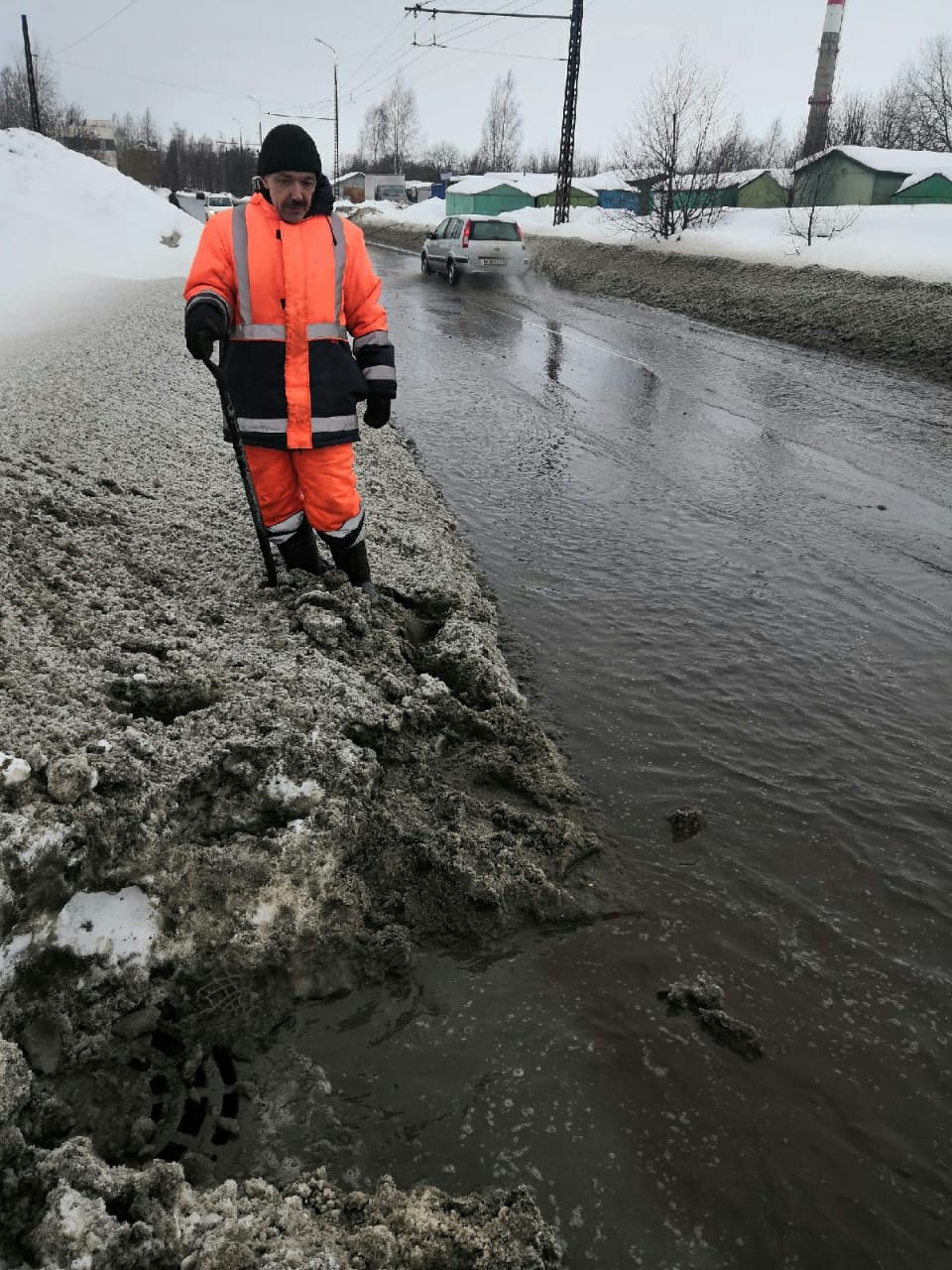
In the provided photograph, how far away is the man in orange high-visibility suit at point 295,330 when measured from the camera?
3.34 m

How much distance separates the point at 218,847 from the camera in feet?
8.13

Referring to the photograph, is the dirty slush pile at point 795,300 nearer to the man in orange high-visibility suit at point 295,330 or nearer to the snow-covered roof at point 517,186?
the man in orange high-visibility suit at point 295,330

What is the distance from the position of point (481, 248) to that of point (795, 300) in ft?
26.0

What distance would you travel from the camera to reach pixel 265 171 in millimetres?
Answer: 3338

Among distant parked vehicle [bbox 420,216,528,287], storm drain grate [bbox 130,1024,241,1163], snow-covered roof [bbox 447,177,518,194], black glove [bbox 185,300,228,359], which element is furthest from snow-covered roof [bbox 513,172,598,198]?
storm drain grate [bbox 130,1024,241,1163]

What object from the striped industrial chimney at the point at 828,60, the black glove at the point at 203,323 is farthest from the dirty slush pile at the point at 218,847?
the striped industrial chimney at the point at 828,60

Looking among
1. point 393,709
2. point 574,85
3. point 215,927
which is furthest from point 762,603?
point 574,85

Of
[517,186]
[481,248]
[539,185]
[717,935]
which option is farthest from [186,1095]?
[539,185]

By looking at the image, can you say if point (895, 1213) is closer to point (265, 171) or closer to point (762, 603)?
point (762, 603)

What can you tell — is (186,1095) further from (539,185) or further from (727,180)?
(539,185)

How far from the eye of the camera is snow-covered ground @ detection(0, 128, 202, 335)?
37.4ft

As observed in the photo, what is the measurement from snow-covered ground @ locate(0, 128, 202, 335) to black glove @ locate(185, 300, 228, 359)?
7.00 m

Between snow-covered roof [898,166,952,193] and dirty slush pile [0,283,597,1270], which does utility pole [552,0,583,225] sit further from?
dirty slush pile [0,283,597,1270]

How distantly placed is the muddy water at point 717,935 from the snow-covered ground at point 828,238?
12.0 m
